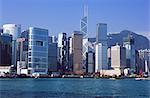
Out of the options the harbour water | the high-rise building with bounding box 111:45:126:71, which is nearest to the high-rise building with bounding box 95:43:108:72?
the high-rise building with bounding box 111:45:126:71

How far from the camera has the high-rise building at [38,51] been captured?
51.4 metres

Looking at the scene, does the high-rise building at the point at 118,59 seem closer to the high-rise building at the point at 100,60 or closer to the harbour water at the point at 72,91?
the high-rise building at the point at 100,60

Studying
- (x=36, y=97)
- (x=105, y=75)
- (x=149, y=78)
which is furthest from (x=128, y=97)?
(x=105, y=75)

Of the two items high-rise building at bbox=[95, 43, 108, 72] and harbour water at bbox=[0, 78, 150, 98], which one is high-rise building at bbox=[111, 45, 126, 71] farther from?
harbour water at bbox=[0, 78, 150, 98]

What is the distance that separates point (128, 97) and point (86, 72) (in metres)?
45.6

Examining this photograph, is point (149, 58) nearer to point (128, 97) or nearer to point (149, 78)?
point (149, 78)

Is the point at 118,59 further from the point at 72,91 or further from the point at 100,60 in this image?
the point at 72,91

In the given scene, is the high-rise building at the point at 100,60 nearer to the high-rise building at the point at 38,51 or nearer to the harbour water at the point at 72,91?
the high-rise building at the point at 38,51

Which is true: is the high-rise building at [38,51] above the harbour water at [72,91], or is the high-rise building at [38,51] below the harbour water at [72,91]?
above

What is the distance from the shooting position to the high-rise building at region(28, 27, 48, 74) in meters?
51.4

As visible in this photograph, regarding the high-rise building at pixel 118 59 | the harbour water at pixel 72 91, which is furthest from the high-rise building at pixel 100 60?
the harbour water at pixel 72 91

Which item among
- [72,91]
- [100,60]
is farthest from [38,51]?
[72,91]

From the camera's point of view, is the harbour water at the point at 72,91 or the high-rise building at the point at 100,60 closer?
the harbour water at the point at 72,91

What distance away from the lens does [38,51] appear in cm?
5253
